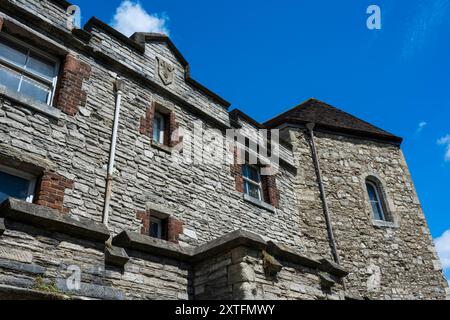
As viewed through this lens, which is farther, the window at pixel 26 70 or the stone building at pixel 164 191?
the window at pixel 26 70

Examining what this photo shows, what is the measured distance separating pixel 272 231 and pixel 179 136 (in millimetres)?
3396

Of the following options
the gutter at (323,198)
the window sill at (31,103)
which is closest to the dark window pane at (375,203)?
the gutter at (323,198)

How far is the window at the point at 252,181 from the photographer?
1060cm

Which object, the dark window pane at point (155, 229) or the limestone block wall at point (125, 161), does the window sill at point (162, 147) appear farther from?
the dark window pane at point (155, 229)

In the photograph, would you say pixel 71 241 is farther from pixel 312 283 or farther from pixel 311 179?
pixel 311 179

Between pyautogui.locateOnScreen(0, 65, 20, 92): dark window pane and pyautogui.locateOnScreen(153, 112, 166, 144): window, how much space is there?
2.93m

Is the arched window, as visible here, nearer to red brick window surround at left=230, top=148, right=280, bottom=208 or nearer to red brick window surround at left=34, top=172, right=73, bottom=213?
red brick window surround at left=230, top=148, right=280, bottom=208

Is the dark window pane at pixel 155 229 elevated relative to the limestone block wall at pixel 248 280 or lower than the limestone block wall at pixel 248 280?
elevated

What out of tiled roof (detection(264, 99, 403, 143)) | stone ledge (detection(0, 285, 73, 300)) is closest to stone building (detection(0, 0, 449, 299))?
stone ledge (detection(0, 285, 73, 300))

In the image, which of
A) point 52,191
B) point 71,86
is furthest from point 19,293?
point 71,86

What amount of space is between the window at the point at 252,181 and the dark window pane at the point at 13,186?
554cm

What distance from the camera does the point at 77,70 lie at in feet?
25.4
